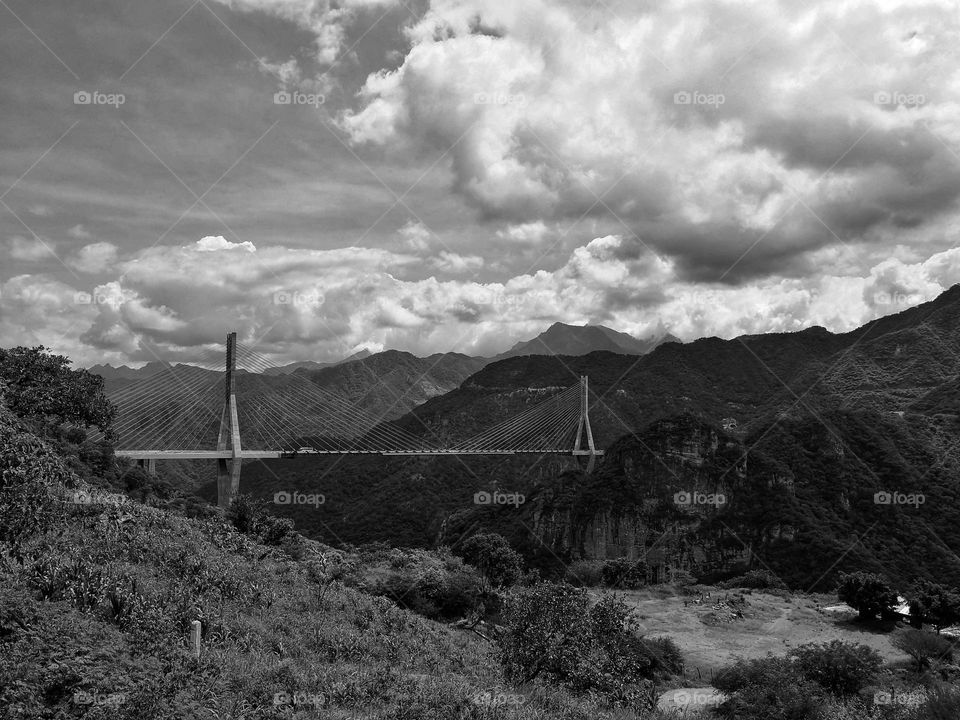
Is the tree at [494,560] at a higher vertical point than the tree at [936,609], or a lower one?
higher

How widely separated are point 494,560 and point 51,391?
23.3 metres

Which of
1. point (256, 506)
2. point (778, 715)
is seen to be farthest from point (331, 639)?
point (256, 506)

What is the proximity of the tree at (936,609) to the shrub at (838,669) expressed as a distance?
14.2m

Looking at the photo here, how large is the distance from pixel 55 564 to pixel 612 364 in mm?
153827

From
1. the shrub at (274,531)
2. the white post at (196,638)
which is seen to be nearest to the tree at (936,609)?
the shrub at (274,531)

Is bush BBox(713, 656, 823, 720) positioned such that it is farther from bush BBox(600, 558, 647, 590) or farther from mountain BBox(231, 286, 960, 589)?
mountain BBox(231, 286, 960, 589)

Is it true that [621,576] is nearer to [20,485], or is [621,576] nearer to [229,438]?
[229,438]

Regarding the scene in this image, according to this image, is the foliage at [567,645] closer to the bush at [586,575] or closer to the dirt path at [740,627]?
the dirt path at [740,627]

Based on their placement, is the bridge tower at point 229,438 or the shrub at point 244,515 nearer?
the shrub at point 244,515

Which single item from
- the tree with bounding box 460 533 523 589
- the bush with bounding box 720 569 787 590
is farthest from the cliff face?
the tree with bounding box 460 533 523 589

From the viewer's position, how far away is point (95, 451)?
29688 millimetres

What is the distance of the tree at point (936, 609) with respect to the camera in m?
35.2

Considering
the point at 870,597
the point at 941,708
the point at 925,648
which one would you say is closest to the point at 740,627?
the point at 870,597

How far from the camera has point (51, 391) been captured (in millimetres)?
26703
